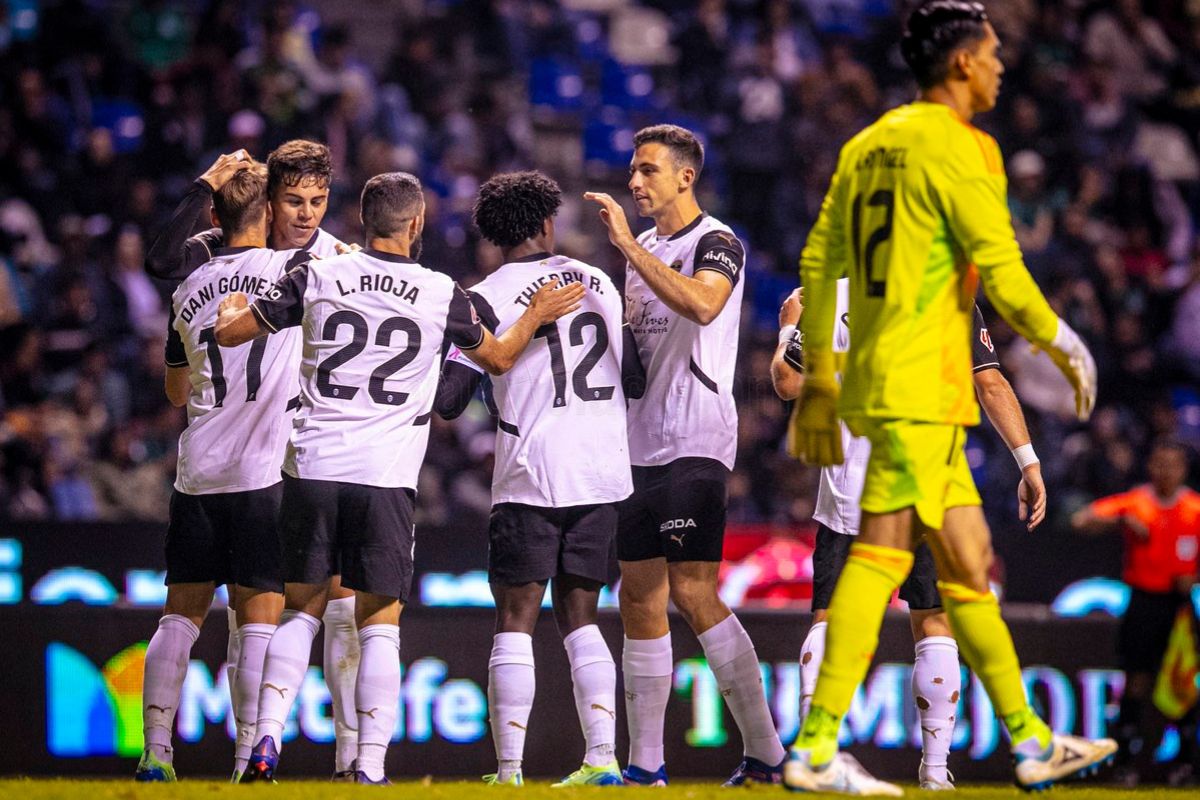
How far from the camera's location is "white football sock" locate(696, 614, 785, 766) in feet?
23.2

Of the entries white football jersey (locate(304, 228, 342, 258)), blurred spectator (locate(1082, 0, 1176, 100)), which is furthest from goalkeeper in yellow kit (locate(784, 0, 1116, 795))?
blurred spectator (locate(1082, 0, 1176, 100))

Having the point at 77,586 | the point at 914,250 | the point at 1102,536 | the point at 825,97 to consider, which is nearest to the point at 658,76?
the point at 825,97

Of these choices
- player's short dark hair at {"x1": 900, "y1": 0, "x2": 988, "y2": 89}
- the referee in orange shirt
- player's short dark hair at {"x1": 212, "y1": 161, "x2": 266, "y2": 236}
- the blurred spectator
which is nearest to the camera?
player's short dark hair at {"x1": 900, "y1": 0, "x2": 988, "y2": 89}

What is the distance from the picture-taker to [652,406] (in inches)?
287

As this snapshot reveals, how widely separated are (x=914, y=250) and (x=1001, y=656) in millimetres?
1387

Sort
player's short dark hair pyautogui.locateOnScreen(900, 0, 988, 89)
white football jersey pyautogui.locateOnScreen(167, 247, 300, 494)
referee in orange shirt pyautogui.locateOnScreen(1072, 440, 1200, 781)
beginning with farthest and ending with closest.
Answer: referee in orange shirt pyautogui.locateOnScreen(1072, 440, 1200, 781)
white football jersey pyautogui.locateOnScreen(167, 247, 300, 494)
player's short dark hair pyautogui.locateOnScreen(900, 0, 988, 89)

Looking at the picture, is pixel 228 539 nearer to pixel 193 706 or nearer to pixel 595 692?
pixel 595 692

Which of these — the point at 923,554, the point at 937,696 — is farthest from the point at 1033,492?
the point at 937,696

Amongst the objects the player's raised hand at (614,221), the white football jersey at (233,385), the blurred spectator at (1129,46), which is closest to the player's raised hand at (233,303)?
the white football jersey at (233,385)

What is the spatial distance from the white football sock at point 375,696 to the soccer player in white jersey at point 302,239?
1.92ft

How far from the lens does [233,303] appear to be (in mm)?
6855

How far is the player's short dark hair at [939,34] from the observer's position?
564cm

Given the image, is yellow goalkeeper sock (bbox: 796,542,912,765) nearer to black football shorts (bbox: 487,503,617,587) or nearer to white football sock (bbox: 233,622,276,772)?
black football shorts (bbox: 487,503,617,587)

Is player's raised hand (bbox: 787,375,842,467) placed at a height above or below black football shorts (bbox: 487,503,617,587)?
above
